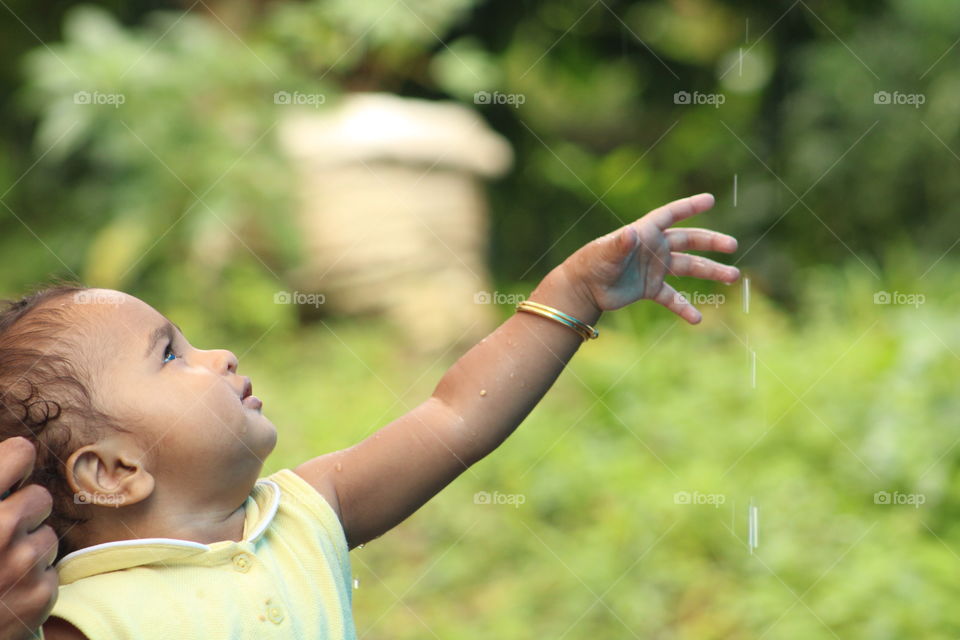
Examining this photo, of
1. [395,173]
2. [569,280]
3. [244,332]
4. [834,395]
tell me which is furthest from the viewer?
[395,173]

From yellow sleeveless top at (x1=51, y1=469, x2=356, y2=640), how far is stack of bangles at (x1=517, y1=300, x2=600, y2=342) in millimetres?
448

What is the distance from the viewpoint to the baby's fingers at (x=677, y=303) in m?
1.58

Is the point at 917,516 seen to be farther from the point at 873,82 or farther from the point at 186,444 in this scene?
the point at 873,82

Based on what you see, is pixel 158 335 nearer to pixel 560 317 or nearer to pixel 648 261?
pixel 560 317

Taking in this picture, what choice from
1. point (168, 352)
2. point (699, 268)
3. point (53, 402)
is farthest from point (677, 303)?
point (53, 402)

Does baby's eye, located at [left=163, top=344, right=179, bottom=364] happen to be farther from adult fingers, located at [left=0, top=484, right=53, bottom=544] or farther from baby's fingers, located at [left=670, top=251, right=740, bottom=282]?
baby's fingers, located at [left=670, top=251, right=740, bottom=282]

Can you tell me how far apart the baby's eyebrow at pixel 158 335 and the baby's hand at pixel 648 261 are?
592 mm

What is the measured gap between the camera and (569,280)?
156cm

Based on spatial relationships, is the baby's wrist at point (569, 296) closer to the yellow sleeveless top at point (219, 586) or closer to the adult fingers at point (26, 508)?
the yellow sleeveless top at point (219, 586)

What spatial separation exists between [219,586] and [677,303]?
31.4 inches

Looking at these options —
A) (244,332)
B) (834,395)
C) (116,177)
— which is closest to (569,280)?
(834,395)

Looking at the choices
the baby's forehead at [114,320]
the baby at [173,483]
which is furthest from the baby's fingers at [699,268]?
the baby's forehead at [114,320]

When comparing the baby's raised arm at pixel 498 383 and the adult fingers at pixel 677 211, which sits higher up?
the adult fingers at pixel 677 211

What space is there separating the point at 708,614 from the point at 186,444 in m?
A: 2.01
